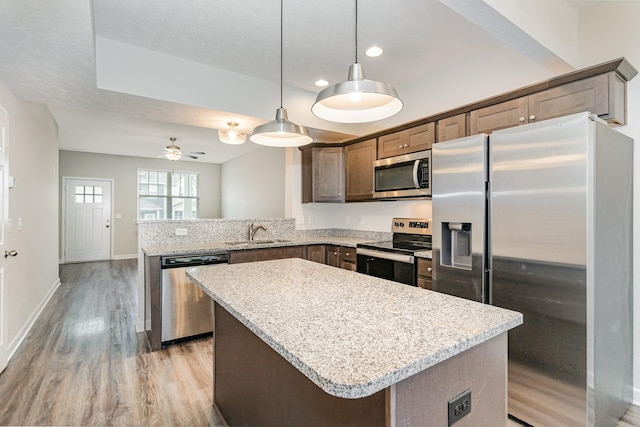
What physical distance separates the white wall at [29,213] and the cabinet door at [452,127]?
3.69 meters

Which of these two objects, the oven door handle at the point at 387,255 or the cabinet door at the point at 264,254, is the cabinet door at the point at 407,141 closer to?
the oven door handle at the point at 387,255

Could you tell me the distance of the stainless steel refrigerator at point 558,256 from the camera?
5.81 feet

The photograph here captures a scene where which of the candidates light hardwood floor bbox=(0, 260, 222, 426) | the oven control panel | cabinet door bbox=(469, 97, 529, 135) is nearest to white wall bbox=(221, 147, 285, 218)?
the oven control panel

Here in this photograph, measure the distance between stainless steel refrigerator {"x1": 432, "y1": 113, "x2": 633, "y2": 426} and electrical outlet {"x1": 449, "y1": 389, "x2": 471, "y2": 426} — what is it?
115 centimetres

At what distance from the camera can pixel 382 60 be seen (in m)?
3.11

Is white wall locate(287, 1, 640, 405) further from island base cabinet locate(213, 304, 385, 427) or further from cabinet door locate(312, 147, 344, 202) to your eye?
island base cabinet locate(213, 304, 385, 427)

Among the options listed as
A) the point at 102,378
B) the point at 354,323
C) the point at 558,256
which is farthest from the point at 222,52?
the point at 558,256

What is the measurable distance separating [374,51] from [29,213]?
13.2 ft

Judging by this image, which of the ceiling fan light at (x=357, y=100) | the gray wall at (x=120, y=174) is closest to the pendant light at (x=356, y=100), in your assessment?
the ceiling fan light at (x=357, y=100)

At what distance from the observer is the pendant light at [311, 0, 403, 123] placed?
1.37m

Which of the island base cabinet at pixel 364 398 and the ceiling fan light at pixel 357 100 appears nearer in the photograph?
the island base cabinet at pixel 364 398

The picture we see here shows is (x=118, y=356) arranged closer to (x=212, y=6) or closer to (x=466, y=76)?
(x=212, y=6)

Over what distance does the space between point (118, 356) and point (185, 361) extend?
609mm

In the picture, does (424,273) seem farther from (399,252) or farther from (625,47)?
(625,47)
